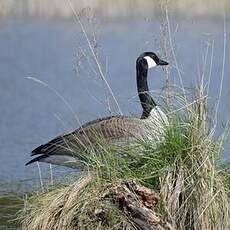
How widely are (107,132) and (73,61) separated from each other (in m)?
5.22

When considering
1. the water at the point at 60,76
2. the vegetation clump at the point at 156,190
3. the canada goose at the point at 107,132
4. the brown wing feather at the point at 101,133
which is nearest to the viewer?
the vegetation clump at the point at 156,190

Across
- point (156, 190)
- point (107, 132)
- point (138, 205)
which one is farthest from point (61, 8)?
point (138, 205)

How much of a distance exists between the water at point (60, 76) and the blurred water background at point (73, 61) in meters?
0.01

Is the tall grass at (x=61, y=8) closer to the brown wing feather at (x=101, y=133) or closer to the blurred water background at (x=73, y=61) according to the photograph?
the blurred water background at (x=73, y=61)

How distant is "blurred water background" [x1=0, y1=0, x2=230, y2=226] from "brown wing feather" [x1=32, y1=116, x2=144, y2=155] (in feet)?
0.61

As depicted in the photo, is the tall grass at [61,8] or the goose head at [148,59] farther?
the tall grass at [61,8]

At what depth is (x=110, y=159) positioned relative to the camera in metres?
5.32

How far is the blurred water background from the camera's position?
8.05 m

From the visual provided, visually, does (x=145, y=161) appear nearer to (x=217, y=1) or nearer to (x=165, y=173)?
(x=165, y=173)

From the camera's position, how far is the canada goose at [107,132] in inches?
235

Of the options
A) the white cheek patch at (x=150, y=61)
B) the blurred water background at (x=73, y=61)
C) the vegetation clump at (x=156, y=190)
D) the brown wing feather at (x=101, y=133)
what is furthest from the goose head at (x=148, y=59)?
the vegetation clump at (x=156, y=190)

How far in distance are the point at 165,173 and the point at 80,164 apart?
0.77 meters

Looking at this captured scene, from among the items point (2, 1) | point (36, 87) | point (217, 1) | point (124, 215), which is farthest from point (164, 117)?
point (2, 1)

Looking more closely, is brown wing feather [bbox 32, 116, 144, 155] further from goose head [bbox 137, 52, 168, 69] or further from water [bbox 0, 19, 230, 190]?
goose head [bbox 137, 52, 168, 69]
